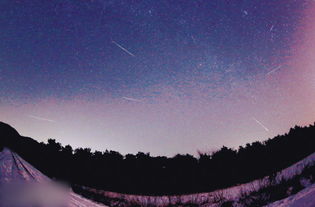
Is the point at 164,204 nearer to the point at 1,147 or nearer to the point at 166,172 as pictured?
the point at 166,172

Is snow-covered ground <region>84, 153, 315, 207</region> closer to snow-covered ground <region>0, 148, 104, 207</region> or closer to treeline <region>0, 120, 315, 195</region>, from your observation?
treeline <region>0, 120, 315, 195</region>

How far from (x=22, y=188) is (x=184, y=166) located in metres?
11.5

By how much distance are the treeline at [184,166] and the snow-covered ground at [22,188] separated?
7316mm

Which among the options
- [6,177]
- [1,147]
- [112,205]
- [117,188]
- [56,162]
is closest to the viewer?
[6,177]

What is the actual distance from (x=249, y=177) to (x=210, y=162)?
8.29 feet

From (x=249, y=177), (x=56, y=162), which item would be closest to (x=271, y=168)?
(x=249, y=177)

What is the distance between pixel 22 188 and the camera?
3096 millimetres

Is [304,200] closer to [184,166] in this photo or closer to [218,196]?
[218,196]

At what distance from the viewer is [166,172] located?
13.4 meters

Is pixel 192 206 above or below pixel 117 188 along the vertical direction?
below

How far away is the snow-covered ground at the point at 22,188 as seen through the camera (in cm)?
289

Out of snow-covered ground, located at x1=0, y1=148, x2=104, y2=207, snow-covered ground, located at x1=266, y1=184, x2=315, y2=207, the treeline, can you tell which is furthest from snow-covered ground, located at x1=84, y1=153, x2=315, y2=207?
snow-covered ground, located at x1=0, y1=148, x2=104, y2=207

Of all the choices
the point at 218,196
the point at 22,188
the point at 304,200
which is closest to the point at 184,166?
the point at 218,196

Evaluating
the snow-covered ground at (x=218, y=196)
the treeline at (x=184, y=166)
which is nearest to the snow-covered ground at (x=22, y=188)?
the treeline at (x=184, y=166)
